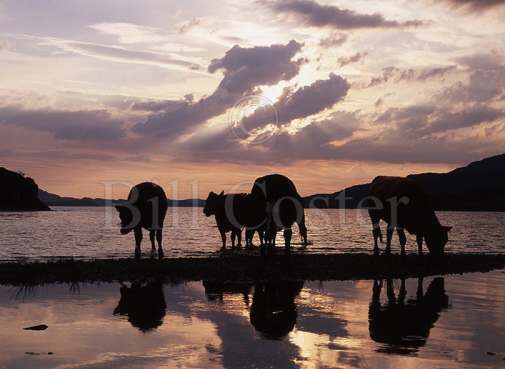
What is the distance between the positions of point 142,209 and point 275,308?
1107cm

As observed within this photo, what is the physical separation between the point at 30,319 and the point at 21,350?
2.21m

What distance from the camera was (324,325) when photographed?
370 inches

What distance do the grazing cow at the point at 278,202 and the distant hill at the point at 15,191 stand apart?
7287 inches

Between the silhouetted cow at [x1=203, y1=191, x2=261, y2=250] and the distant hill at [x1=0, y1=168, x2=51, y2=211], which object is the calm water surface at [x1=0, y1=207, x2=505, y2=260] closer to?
the silhouetted cow at [x1=203, y1=191, x2=261, y2=250]

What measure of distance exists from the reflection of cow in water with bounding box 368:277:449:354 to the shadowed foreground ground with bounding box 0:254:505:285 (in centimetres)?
327

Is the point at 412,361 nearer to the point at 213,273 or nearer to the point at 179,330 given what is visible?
the point at 179,330

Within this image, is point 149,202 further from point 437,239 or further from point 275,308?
point 437,239

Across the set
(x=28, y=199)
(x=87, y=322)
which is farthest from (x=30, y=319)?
(x=28, y=199)

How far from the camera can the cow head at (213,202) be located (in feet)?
98.7

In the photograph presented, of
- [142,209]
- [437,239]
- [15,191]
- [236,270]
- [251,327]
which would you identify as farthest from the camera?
[15,191]

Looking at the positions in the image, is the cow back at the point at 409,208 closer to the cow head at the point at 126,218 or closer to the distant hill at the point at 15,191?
the cow head at the point at 126,218

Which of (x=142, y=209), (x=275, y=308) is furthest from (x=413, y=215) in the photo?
(x=275, y=308)

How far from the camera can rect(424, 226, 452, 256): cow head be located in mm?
21455

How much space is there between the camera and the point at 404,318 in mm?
10078
